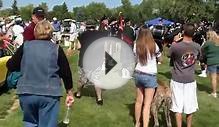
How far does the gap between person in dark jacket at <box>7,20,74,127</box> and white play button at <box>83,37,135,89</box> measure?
11.5 ft

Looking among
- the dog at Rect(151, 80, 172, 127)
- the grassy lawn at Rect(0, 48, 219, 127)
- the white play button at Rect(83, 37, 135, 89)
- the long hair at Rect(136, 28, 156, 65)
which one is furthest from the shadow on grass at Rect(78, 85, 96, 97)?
the long hair at Rect(136, 28, 156, 65)

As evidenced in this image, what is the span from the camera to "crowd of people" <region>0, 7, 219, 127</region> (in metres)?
5.66

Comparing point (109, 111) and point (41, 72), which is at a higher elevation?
point (41, 72)

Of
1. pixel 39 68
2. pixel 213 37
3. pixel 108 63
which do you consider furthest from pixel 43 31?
pixel 108 63

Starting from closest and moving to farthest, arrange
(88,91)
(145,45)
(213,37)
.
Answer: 1. (145,45)
2. (213,37)
3. (88,91)

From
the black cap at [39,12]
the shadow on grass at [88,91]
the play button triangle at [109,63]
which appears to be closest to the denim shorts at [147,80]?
the black cap at [39,12]

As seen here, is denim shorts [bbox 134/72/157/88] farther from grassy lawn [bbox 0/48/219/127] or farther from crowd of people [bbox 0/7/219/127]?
grassy lawn [bbox 0/48/219/127]

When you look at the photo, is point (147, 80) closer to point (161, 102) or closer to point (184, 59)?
point (184, 59)

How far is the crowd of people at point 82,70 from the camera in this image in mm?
5656

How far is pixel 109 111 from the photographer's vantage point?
967 cm

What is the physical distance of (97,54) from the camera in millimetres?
10531

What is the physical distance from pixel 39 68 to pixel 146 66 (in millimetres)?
2578

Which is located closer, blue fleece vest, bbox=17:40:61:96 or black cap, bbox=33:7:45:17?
blue fleece vest, bbox=17:40:61:96

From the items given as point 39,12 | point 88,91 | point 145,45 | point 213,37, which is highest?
point 39,12
